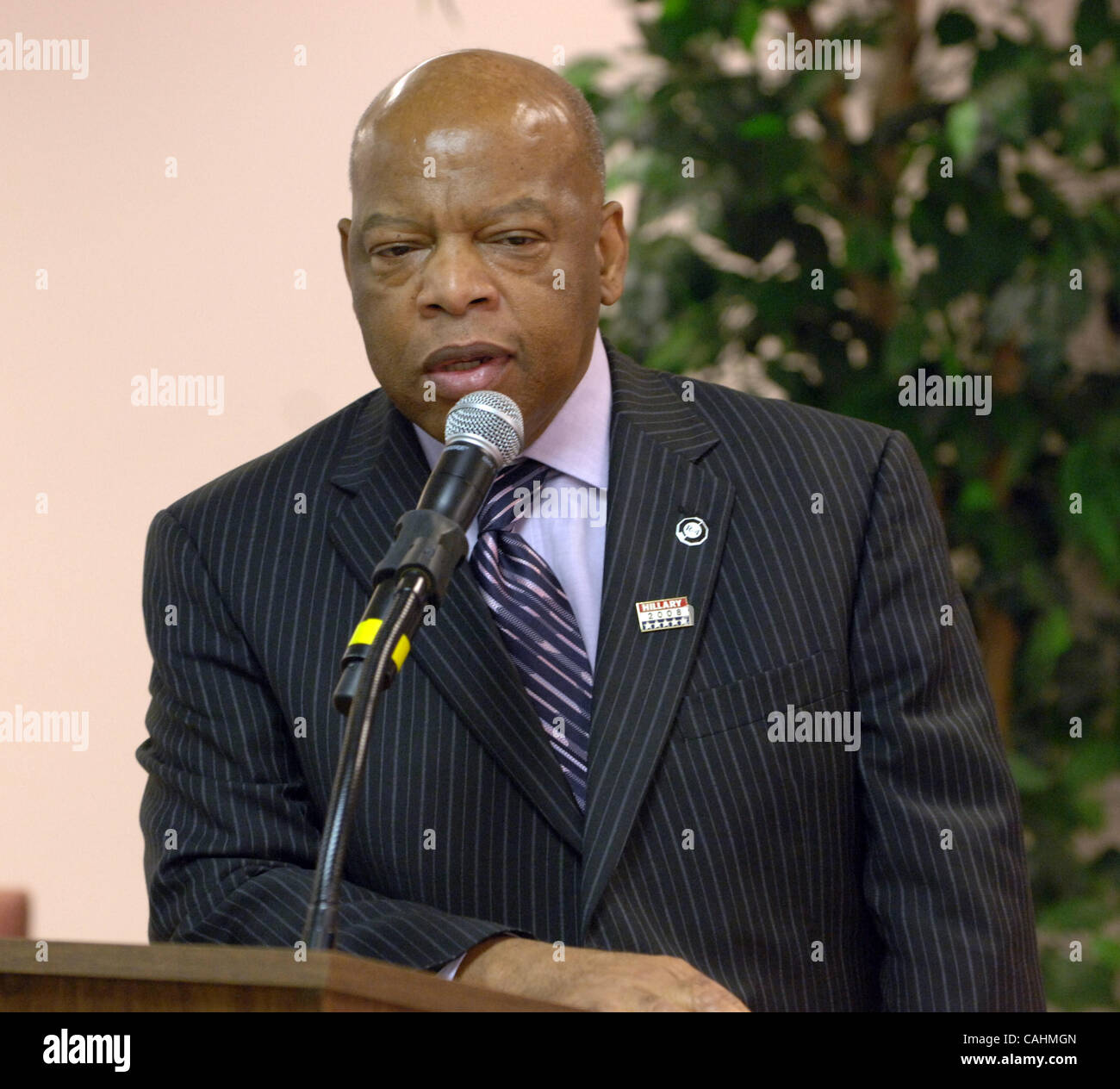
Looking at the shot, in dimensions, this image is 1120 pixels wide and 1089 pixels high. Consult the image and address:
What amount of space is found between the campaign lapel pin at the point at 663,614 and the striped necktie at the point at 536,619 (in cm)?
7

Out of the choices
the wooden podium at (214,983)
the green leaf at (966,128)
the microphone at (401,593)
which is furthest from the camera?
the green leaf at (966,128)

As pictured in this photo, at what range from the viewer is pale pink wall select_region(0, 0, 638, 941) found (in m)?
2.54

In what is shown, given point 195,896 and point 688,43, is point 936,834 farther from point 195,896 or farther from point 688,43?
point 688,43

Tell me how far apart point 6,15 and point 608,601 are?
1688 millimetres

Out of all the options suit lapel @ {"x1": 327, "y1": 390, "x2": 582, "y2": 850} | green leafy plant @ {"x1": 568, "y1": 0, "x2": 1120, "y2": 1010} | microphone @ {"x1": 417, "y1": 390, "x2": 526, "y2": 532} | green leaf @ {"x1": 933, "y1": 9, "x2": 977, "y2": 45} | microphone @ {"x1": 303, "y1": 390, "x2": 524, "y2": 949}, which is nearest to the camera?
microphone @ {"x1": 303, "y1": 390, "x2": 524, "y2": 949}

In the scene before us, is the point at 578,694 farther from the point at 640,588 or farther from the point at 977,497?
the point at 977,497

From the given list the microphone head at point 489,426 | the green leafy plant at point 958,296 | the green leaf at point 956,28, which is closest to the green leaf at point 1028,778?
the green leafy plant at point 958,296

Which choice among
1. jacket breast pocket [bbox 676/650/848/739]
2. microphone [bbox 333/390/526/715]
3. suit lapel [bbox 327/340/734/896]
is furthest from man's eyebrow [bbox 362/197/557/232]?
jacket breast pocket [bbox 676/650/848/739]

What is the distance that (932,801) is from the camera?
57.7 inches

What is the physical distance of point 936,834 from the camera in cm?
144

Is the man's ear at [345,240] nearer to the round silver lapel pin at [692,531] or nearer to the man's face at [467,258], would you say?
the man's face at [467,258]

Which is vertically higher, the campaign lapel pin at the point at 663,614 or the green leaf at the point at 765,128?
the green leaf at the point at 765,128

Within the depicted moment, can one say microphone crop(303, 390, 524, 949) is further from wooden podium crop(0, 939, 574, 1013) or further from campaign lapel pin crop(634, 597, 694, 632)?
campaign lapel pin crop(634, 597, 694, 632)

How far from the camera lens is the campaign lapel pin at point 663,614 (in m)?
1.49
